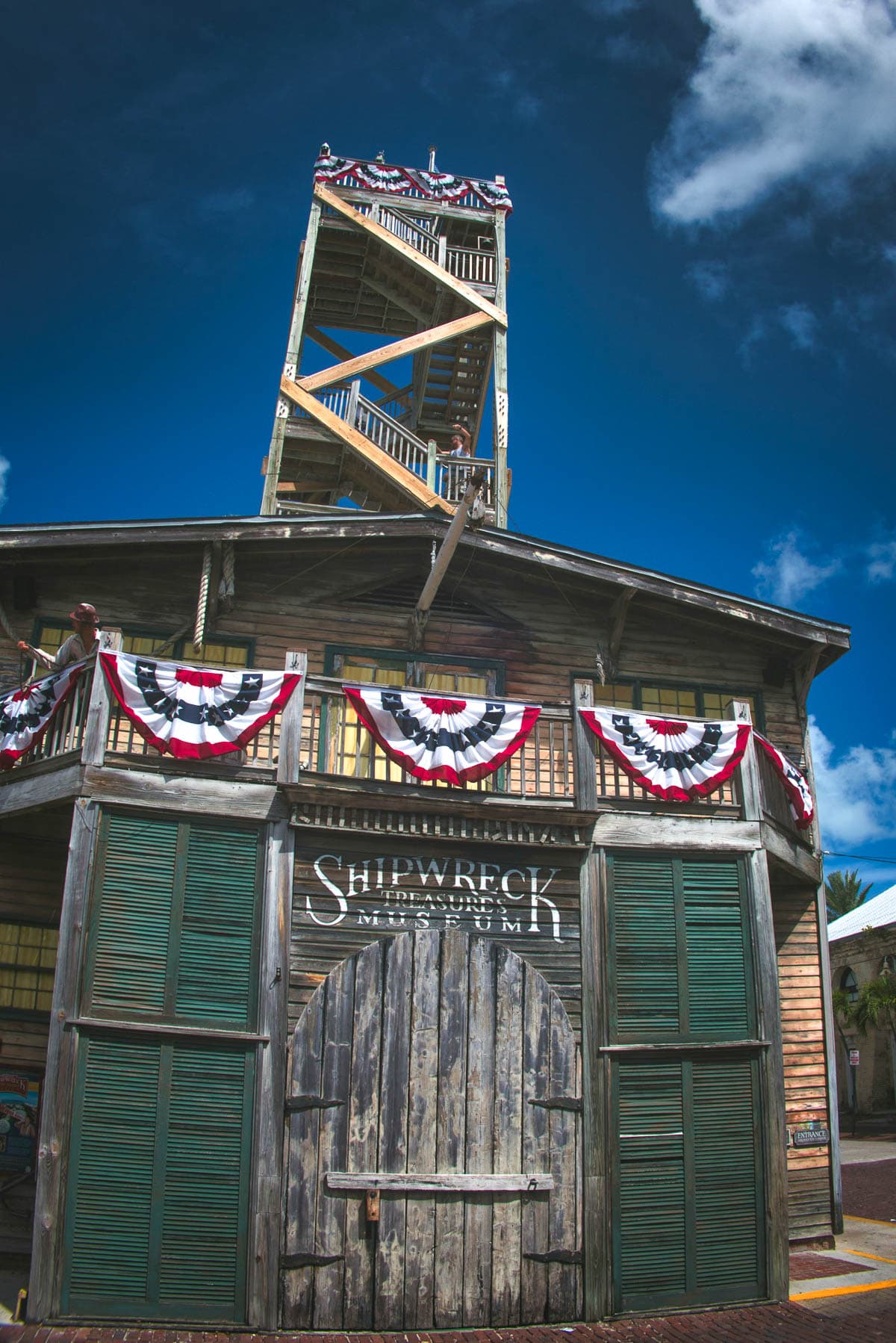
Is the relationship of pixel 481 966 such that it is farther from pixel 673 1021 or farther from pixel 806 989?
pixel 806 989

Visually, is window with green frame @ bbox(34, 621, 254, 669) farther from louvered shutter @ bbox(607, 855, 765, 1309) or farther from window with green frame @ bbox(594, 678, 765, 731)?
louvered shutter @ bbox(607, 855, 765, 1309)

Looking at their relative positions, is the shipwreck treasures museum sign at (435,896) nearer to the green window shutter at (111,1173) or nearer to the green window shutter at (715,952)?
the green window shutter at (715,952)

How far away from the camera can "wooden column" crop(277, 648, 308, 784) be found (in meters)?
10.7

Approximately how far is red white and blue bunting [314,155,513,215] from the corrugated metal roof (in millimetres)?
25938

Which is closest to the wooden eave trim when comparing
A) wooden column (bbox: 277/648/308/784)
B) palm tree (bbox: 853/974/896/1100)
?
wooden column (bbox: 277/648/308/784)

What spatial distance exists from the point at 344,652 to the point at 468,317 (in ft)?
32.2

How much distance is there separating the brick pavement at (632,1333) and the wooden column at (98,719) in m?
4.93

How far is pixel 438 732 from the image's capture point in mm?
11141

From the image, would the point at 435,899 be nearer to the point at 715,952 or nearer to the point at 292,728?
the point at 292,728

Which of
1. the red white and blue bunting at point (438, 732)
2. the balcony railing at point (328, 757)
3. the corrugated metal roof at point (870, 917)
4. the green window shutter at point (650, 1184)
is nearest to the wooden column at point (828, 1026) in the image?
the balcony railing at point (328, 757)

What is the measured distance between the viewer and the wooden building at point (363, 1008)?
372 inches

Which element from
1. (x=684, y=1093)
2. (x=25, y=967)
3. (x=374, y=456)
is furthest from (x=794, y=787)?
(x=25, y=967)

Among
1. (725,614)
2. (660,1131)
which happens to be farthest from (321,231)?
(660,1131)

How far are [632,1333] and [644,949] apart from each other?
3.51m
